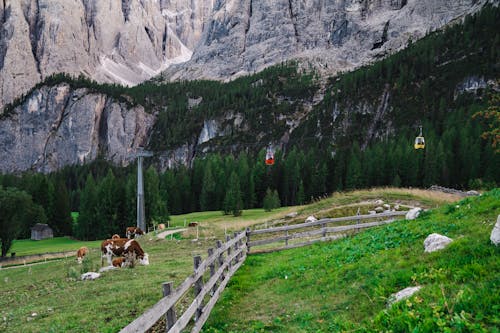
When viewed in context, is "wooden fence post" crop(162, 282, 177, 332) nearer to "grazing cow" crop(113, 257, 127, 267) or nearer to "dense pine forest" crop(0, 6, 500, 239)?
"dense pine forest" crop(0, 6, 500, 239)

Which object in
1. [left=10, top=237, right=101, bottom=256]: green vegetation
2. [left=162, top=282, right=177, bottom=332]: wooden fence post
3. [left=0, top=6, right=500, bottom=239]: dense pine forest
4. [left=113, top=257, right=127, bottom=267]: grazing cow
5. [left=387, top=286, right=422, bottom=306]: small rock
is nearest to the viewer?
[left=162, top=282, right=177, bottom=332]: wooden fence post

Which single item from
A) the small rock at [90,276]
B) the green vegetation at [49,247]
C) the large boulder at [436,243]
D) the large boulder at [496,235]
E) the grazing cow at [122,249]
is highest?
the large boulder at [496,235]

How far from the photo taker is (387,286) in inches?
318

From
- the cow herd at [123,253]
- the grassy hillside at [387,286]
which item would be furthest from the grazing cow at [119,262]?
the grassy hillside at [387,286]

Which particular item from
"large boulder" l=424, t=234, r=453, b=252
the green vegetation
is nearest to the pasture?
"large boulder" l=424, t=234, r=453, b=252

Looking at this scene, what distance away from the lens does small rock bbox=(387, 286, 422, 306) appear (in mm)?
6823

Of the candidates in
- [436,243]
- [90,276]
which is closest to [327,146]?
[90,276]

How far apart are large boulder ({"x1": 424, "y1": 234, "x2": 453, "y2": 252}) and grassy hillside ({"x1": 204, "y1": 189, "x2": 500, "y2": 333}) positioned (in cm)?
28

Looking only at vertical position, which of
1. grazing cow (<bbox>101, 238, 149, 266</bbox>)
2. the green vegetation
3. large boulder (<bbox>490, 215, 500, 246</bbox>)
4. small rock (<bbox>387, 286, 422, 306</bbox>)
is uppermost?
large boulder (<bbox>490, 215, 500, 246</bbox>)

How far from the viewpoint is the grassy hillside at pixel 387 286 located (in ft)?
18.6

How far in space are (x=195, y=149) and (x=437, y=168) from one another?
130 metres

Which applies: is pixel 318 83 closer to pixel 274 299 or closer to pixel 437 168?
pixel 437 168

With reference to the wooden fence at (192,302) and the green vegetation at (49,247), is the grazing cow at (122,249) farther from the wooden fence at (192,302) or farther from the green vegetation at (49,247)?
the green vegetation at (49,247)

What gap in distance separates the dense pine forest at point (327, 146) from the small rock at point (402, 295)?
8.34 metres
